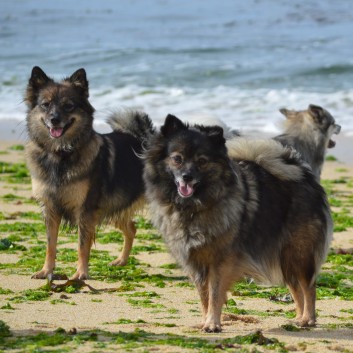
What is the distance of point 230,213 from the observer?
20.7ft

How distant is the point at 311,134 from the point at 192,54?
1576 centimetres

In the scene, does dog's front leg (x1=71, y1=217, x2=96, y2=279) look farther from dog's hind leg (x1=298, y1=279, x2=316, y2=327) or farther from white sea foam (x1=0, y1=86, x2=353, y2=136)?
white sea foam (x1=0, y1=86, x2=353, y2=136)

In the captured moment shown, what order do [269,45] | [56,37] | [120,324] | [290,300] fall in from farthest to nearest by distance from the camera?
[56,37] → [269,45] → [290,300] → [120,324]

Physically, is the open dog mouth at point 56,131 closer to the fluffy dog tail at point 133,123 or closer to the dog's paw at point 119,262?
the fluffy dog tail at point 133,123

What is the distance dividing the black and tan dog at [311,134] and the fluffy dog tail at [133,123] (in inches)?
64.1

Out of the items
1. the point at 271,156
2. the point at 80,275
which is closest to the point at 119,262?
the point at 80,275

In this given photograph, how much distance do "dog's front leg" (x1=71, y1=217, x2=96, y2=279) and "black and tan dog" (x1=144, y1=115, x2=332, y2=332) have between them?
1.91 metres

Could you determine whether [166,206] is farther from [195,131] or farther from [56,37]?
[56,37]

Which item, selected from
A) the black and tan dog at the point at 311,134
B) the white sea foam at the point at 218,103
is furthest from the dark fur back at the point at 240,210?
the white sea foam at the point at 218,103

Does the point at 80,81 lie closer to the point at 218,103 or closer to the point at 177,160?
the point at 177,160

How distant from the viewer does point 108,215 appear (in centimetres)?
867

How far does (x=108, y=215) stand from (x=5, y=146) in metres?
6.44

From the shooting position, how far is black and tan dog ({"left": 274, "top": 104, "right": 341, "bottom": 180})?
10.1 m

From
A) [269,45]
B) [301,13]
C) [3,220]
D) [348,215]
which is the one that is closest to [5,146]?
[3,220]
